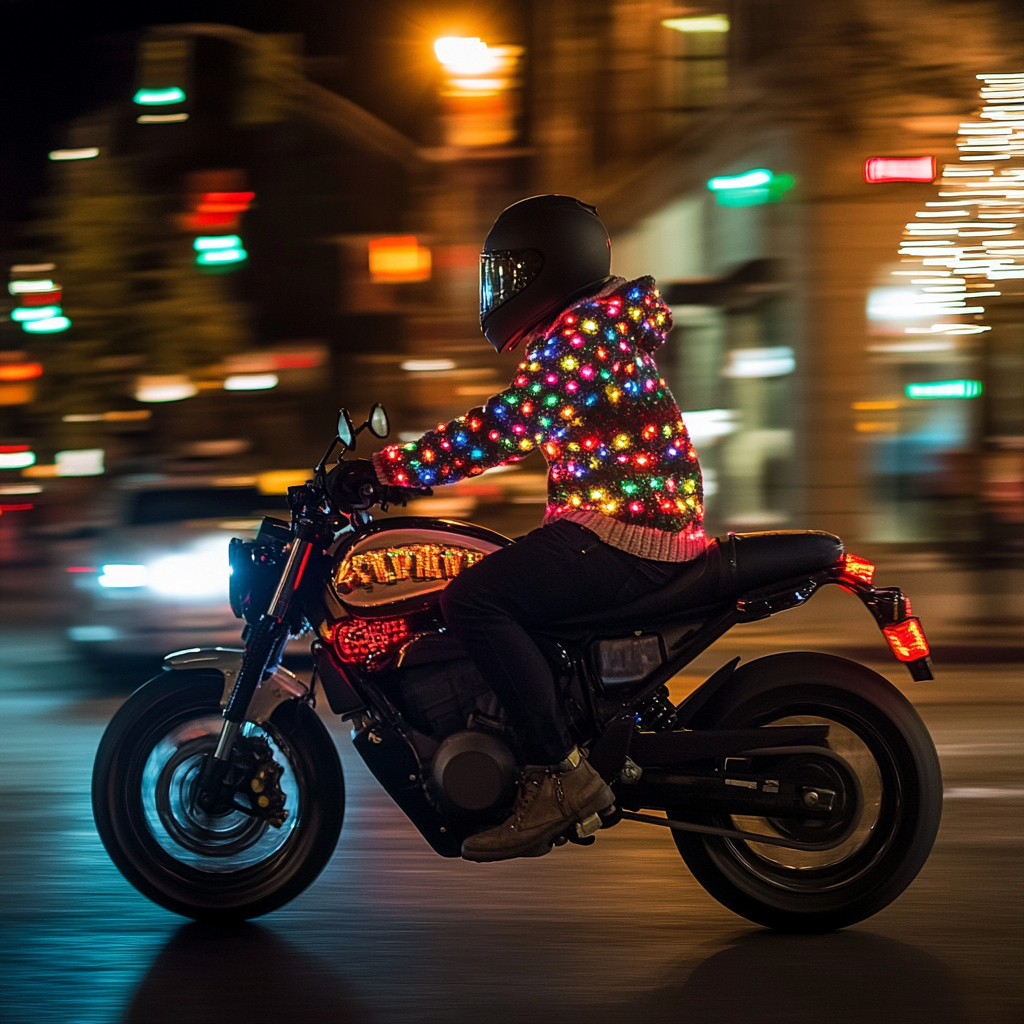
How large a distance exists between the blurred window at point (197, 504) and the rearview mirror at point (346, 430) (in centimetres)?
549

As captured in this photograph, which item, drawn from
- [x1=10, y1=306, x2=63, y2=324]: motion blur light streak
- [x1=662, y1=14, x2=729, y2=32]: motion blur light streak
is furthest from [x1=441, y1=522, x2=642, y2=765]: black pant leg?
[x1=10, y1=306, x2=63, y2=324]: motion blur light streak

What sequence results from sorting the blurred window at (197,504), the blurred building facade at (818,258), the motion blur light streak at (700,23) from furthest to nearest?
the motion blur light streak at (700,23)
the blurred building facade at (818,258)
the blurred window at (197,504)

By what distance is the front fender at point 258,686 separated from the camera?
4.27 metres

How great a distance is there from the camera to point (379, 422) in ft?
13.1

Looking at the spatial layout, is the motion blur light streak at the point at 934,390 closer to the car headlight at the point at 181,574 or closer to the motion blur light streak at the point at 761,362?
the motion blur light streak at the point at 761,362

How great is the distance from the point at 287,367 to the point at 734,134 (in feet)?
23.6

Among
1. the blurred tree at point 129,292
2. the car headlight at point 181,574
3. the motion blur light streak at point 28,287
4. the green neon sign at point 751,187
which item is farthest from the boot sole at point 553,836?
the motion blur light streak at point 28,287

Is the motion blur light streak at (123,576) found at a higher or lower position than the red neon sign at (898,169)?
lower

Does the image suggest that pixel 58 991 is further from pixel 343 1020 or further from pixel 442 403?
pixel 442 403

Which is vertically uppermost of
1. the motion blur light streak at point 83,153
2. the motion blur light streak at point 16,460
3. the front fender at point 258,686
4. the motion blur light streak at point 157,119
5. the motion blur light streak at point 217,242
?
the motion blur light streak at point 157,119

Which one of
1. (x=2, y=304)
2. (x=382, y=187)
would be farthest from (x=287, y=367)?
(x=2, y=304)

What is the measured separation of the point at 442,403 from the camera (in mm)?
16859

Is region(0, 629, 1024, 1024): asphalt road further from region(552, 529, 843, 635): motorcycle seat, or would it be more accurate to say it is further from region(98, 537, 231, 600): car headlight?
region(98, 537, 231, 600): car headlight

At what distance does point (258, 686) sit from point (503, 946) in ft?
3.29
